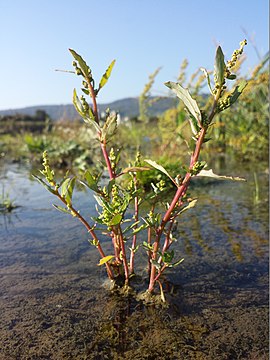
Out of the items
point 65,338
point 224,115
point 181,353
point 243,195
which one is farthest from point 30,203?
point 224,115

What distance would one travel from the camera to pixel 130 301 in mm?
1392

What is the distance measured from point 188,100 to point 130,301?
79 cm

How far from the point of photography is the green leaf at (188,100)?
107 cm

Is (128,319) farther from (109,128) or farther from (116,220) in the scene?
(109,128)

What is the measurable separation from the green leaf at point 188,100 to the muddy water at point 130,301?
0.70 metres

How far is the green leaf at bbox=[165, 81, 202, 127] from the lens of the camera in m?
1.07

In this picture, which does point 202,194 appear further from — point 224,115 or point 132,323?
point 224,115

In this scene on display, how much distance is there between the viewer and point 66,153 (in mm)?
5578

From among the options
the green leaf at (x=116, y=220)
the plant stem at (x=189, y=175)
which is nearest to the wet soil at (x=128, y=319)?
the plant stem at (x=189, y=175)

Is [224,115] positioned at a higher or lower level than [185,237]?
higher

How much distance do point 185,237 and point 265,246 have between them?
18.0 inches

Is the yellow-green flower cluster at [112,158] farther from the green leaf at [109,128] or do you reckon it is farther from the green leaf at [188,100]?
the green leaf at [188,100]

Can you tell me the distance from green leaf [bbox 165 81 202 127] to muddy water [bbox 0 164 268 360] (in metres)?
0.70

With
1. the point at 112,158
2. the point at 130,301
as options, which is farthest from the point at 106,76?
the point at 130,301
